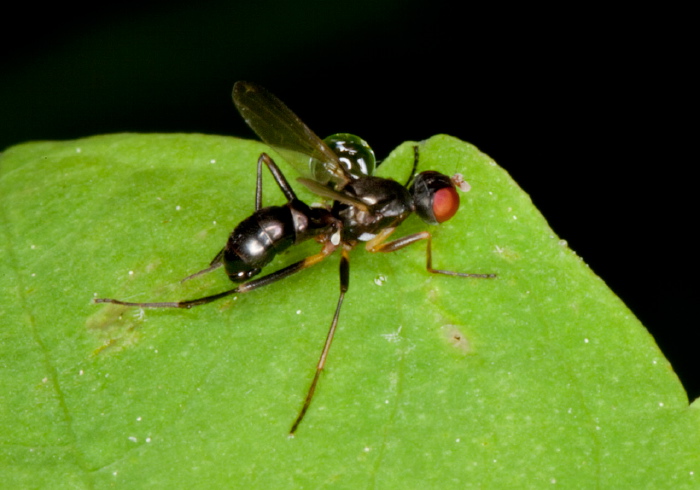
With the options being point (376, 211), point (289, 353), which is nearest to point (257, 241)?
point (289, 353)

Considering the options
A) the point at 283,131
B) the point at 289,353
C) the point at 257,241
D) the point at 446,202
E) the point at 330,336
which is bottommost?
the point at 289,353

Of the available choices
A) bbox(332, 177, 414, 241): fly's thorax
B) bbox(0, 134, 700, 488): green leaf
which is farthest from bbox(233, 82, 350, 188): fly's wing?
bbox(0, 134, 700, 488): green leaf

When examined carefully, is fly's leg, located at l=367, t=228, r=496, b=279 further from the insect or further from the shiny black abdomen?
the shiny black abdomen

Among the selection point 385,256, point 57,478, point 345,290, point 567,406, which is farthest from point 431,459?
point 57,478

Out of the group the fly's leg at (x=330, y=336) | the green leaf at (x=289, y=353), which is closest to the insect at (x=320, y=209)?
the fly's leg at (x=330, y=336)

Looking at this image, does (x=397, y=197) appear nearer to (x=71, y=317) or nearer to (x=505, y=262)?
(x=505, y=262)

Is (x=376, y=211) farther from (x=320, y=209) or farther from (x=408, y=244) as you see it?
(x=408, y=244)
